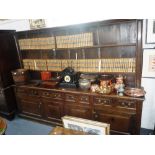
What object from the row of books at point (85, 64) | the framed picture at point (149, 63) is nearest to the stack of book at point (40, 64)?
the row of books at point (85, 64)

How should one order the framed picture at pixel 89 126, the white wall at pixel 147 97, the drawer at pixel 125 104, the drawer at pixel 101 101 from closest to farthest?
the framed picture at pixel 89 126, the drawer at pixel 125 104, the drawer at pixel 101 101, the white wall at pixel 147 97

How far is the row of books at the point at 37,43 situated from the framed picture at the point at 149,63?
154 centimetres

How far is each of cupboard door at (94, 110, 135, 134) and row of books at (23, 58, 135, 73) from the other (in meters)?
0.67

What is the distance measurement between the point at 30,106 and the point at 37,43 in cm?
124

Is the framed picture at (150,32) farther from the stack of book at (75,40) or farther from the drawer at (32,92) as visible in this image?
the drawer at (32,92)

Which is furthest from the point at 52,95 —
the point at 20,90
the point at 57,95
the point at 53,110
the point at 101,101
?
the point at 101,101

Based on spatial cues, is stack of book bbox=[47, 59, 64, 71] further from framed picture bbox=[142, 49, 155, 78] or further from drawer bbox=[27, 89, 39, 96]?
framed picture bbox=[142, 49, 155, 78]

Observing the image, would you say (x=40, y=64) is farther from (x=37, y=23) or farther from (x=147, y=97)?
(x=147, y=97)

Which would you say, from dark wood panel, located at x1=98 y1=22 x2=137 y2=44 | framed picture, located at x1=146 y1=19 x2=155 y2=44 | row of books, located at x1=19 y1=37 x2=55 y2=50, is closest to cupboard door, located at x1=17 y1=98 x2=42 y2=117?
row of books, located at x1=19 y1=37 x2=55 y2=50

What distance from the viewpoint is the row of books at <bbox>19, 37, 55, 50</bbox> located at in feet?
8.69

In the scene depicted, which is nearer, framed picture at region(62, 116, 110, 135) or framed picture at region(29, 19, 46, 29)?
A: framed picture at region(62, 116, 110, 135)

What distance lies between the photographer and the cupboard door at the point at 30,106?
9.24ft

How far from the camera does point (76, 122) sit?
74.0 inches
